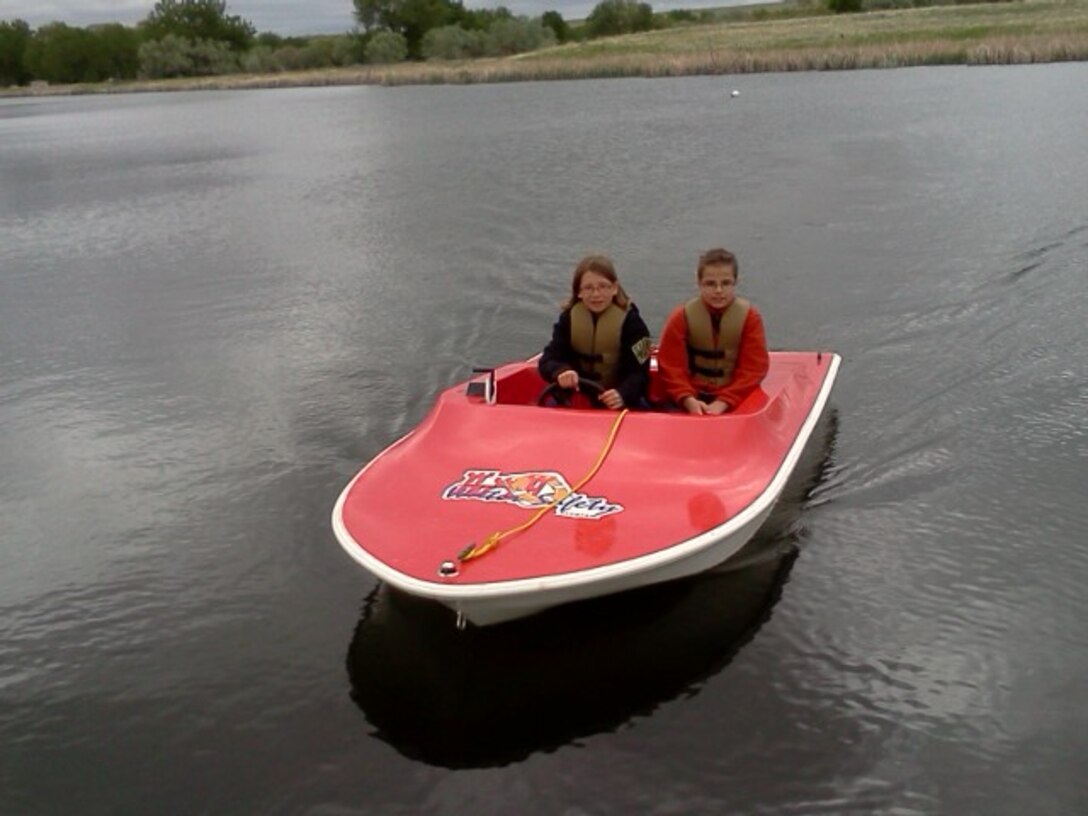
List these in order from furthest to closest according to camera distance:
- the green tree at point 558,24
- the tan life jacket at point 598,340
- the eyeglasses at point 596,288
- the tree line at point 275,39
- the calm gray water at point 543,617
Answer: the green tree at point 558,24, the tree line at point 275,39, the tan life jacket at point 598,340, the eyeglasses at point 596,288, the calm gray water at point 543,617

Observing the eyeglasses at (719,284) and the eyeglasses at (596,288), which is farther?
the eyeglasses at (719,284)

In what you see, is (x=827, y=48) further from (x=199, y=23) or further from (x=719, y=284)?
(x=199, y=23)

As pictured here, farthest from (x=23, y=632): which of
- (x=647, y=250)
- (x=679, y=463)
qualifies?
(x=647, y=250)

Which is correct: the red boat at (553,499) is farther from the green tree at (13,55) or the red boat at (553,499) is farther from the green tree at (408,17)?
the green tree at (13,55)

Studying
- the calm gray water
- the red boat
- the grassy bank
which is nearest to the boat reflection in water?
the calm gray water

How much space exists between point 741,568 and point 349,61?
73.5 metres

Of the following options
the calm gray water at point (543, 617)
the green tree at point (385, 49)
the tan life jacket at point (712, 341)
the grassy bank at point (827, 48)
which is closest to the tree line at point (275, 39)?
the green tree at point (385, 49)

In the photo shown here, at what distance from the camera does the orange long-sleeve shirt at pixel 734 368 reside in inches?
228

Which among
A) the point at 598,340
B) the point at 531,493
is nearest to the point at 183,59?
the point at 598,340

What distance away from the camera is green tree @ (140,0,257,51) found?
88125mm

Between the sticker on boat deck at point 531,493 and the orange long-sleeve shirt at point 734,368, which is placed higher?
the orange long-sleeve shirt at point 734,368

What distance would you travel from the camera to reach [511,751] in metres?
3.99

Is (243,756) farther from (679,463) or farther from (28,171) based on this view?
(28,171)

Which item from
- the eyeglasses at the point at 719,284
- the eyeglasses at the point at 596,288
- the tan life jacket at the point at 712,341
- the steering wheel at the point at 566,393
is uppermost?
the eyeglasses at the point at 596,288
